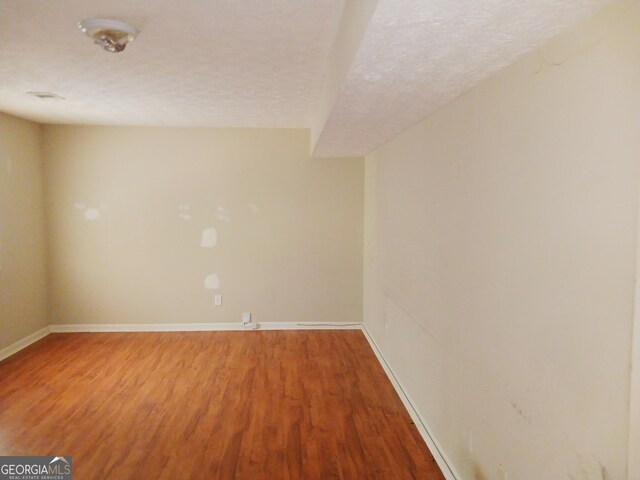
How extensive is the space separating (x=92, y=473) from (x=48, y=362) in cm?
211

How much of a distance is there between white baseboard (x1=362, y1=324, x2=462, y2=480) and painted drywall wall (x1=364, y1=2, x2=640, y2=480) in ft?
0.22

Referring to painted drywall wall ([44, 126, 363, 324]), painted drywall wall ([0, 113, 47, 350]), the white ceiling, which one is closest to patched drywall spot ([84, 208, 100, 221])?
painted drywall wall ([44, 126, 363, 324])

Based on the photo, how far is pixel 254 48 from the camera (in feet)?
7.47

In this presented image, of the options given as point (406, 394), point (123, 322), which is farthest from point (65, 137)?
point (406, 394)

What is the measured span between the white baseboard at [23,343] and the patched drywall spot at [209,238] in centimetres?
200

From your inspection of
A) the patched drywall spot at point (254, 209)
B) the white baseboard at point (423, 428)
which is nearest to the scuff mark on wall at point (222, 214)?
the patched drywall spot at point (254, 209)

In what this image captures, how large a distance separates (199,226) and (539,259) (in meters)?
4.07

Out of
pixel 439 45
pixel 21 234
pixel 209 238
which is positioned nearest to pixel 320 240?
pixel 209 238

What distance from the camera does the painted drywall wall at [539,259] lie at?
1063 millimetres

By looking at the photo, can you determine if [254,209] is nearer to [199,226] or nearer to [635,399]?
[199,226]

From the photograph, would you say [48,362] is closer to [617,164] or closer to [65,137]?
[65,137]

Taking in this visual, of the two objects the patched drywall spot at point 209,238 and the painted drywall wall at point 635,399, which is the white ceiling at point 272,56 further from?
the patched drywall spot at point 209,238

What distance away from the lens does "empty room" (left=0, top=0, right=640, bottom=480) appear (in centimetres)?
118

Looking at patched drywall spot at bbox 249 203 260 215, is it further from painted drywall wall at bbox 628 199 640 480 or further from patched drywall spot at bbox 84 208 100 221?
painted drywall wall at bbox 628 199 640 480
